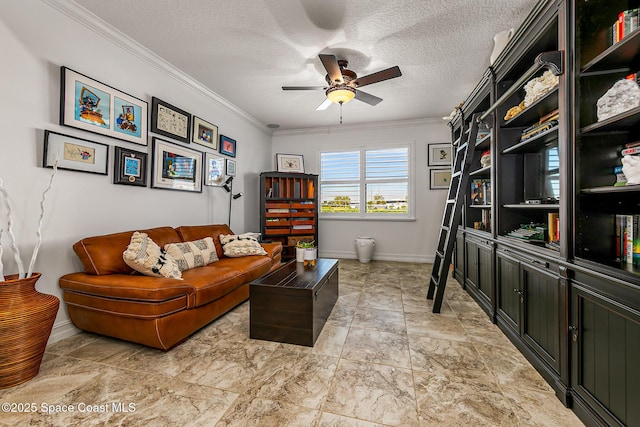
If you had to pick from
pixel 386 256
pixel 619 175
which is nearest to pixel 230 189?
pixel 386 256

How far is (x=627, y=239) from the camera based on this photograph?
1.34 m

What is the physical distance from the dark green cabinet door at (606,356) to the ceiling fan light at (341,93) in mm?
2484

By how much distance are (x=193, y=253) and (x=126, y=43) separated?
2.16 m

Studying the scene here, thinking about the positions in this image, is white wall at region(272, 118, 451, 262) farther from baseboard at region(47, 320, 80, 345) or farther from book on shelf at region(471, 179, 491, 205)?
baseboard at region(47, 320, 80, 345)

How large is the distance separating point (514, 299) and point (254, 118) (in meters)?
4.69

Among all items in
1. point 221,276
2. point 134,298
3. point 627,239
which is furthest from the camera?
point 221,276

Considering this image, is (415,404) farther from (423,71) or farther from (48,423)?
(423,71)

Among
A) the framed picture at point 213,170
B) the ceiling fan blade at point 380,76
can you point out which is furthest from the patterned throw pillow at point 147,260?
the ceiling fan blade at point 380,76

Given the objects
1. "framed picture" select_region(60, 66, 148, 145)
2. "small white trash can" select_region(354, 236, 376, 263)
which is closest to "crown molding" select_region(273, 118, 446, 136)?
Answer: "small white trash can" select_region(354, 236, 376, 263)

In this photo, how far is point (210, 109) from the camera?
→ 3.93m

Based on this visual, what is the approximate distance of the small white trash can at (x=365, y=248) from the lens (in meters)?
5.06

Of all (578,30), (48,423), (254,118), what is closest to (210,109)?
(254,118)

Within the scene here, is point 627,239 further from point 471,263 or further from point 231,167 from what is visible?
point 231,167

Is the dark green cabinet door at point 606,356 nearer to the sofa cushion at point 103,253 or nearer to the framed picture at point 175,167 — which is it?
the sofa cushion at point 103,253
